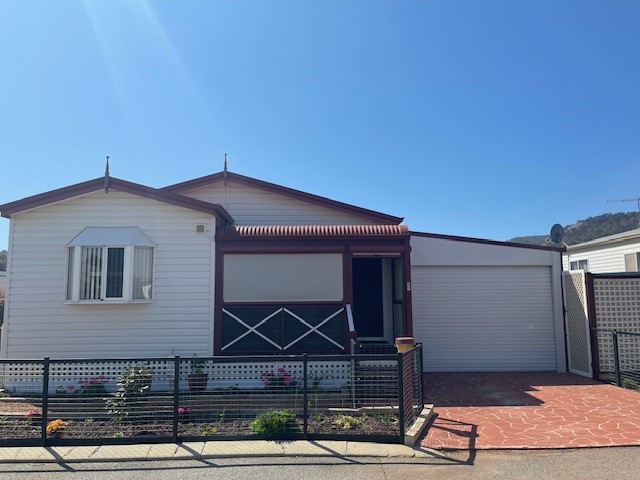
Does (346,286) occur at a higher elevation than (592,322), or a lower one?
higher

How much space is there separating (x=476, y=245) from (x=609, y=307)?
9.95ft

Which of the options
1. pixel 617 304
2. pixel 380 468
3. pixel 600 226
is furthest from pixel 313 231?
pixel 600 226

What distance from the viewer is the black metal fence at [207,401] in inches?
233

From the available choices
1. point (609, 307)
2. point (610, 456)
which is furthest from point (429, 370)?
point (610, 456)

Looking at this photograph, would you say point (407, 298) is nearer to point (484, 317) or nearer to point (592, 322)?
point (484, 317)

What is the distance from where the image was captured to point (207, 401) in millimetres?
6184

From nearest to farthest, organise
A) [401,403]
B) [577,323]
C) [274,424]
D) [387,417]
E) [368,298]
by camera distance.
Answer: [401,403]
[274,424]
[387,417]
[577,323]
[368,298]

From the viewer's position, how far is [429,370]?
36.2 ft

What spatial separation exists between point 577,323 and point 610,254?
578 cm

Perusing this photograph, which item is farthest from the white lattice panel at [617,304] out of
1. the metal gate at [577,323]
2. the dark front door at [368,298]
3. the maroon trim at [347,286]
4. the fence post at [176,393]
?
the fence post at [176,393]

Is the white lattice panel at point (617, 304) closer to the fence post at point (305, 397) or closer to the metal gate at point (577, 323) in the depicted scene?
the metal gate at point (577, 323)

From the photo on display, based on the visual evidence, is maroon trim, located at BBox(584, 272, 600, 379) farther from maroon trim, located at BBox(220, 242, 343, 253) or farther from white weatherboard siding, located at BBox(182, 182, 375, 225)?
maroon trim, located at BBox(220, 242, 343, 253)

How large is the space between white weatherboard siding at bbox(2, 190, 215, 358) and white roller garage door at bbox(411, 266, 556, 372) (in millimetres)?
5209

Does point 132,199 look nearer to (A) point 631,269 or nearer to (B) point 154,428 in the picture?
(B) point 154,428
